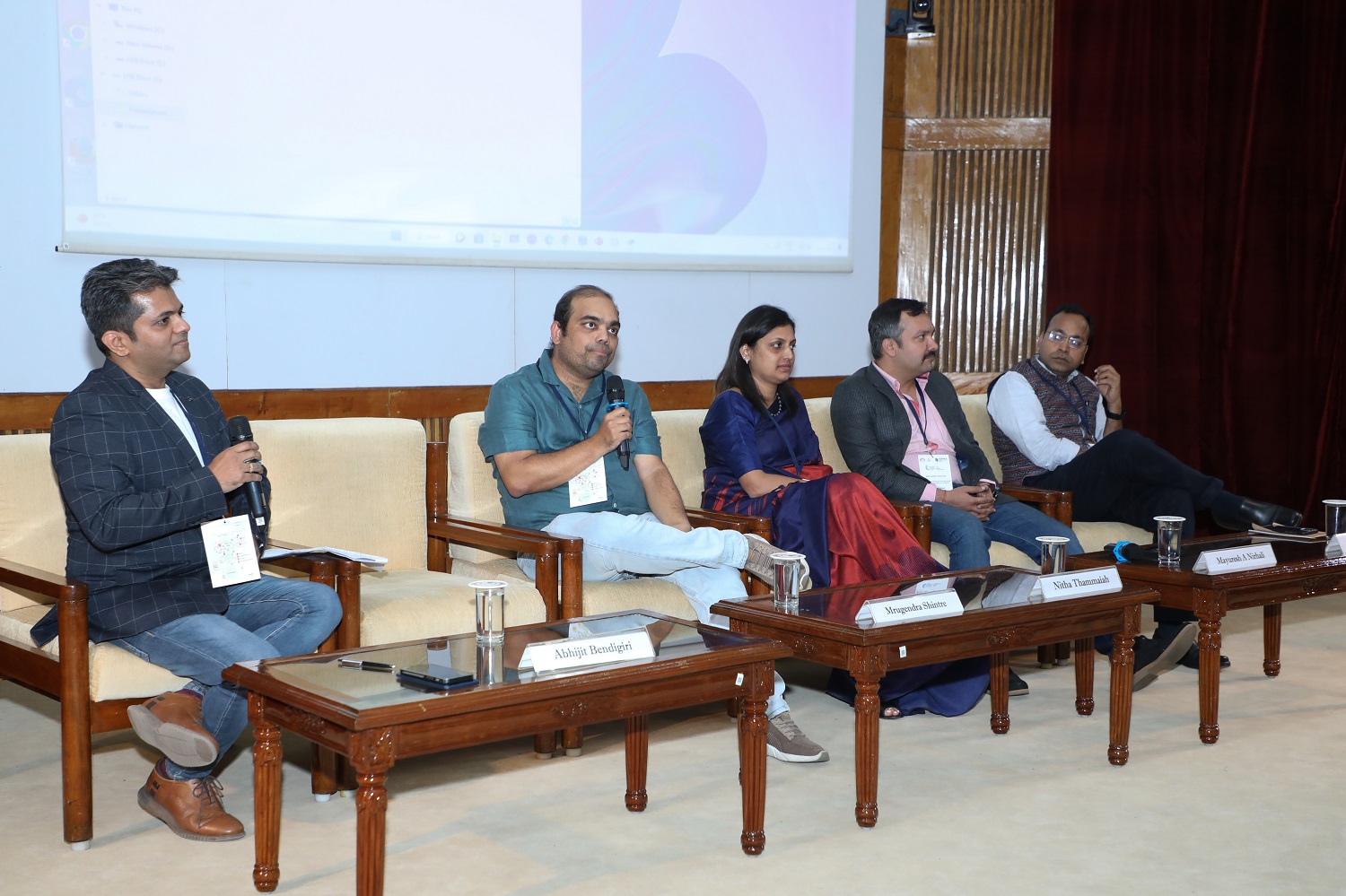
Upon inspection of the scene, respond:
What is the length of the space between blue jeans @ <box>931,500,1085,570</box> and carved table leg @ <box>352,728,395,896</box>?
2.11m

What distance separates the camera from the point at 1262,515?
12.9 ft

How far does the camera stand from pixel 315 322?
3.75m

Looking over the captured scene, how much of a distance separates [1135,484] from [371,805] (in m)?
3.00

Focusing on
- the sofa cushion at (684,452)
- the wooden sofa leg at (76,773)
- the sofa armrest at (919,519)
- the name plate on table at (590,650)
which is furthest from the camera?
the sofa cushion at (684,452)

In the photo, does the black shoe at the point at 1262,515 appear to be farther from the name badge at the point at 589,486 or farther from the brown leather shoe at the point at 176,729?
the brown leather shoe at the point at 176,729

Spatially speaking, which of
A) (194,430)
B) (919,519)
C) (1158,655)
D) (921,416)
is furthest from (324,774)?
(1158,655)

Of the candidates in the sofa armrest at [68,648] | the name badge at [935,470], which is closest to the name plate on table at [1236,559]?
the name badge at [935,470]

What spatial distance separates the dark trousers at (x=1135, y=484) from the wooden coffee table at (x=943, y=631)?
40.4 inches

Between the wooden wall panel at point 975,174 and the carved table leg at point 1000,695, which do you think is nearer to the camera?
the carved table leg at point 1000,695

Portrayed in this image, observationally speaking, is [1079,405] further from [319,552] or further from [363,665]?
[363,665]

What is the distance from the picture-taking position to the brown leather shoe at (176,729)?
2.35 meters

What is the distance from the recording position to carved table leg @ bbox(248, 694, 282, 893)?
2.17 meters

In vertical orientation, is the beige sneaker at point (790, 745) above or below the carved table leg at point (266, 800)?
below

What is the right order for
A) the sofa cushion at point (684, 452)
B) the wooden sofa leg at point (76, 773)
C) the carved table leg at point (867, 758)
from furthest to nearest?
the sofa cushion at point (684, 452), the carved table leg at point (867, 758), the wooden sofa leg at point (76, 773)
